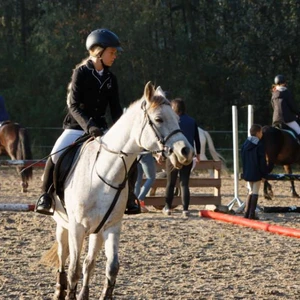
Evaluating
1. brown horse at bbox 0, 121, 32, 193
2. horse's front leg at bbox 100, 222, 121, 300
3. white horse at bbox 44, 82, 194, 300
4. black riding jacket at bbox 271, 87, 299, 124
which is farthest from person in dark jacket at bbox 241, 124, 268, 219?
brown horse at bbox 0, 121, 32, 193

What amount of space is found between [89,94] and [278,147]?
10312mm

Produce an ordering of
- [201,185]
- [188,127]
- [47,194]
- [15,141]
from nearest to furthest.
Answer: [47,194], [188,127], [201,185], [15,141]

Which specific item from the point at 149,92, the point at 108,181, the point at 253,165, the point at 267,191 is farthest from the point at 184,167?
the point at 149,92

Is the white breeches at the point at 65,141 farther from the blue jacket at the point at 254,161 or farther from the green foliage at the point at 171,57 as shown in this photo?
the green foliage at the point at 171,57

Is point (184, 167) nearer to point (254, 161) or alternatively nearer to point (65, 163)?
point (254, 161)

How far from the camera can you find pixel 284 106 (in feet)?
55.1

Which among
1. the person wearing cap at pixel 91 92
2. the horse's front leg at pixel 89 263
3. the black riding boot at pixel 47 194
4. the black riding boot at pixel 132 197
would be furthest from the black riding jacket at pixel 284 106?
the horse's front leg at pixel 89 263

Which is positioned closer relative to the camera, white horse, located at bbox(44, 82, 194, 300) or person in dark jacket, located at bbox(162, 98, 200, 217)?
white horse, located at bbox(44, 82, 194, 300)

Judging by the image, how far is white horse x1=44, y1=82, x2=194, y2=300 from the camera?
631 centimetres

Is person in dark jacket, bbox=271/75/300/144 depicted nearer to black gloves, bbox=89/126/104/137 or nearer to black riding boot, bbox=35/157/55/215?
black riding boot, bbox=35/157/55/215

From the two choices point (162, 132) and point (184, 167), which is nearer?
point (162, 132)

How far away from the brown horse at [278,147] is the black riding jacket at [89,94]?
9765mm

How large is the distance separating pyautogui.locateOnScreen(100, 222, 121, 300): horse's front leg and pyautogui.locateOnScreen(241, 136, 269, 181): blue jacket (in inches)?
251

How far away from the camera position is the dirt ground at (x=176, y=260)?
24.8 feet
